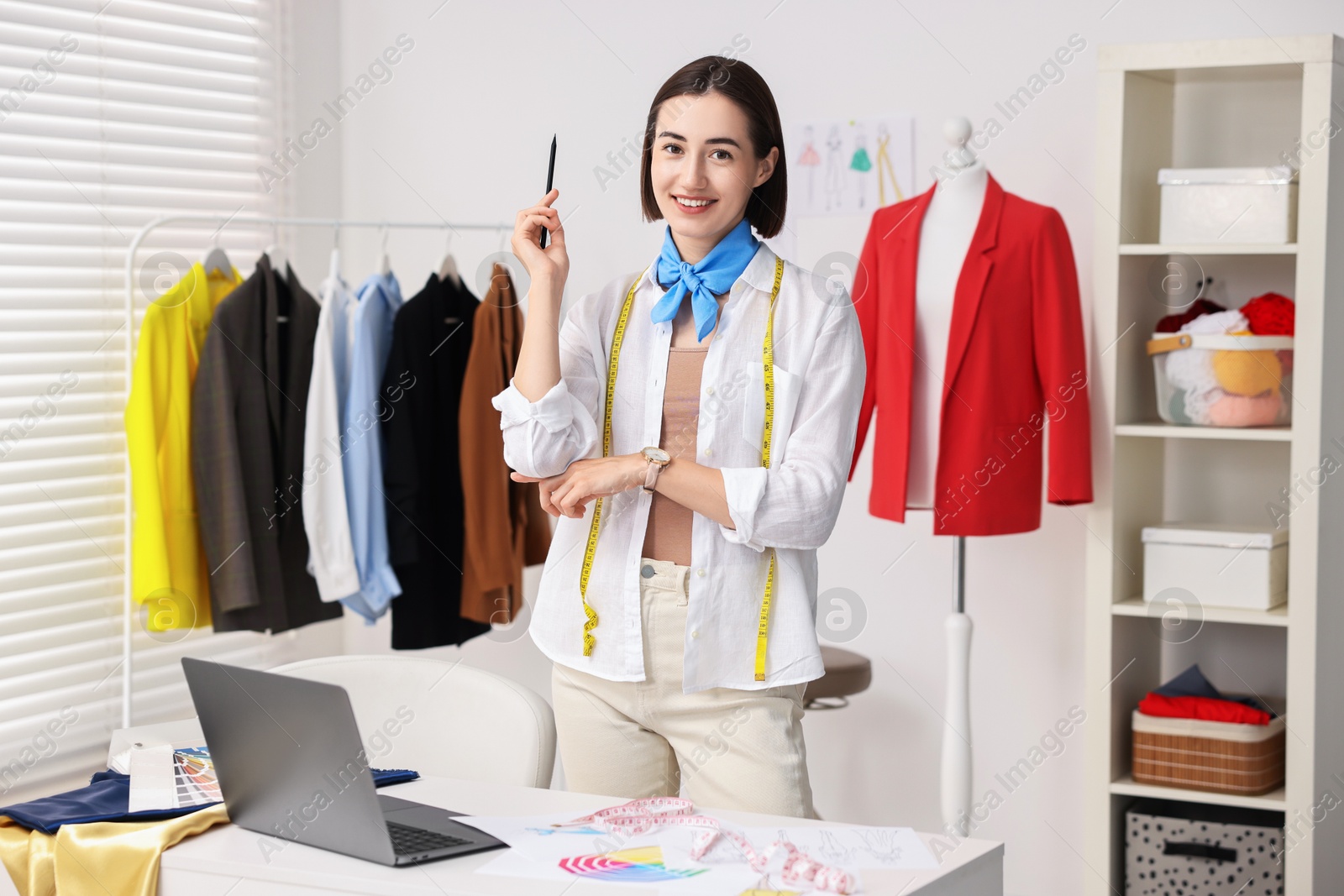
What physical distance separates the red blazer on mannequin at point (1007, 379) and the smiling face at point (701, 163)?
1.18 metres

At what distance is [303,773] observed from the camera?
4.57ft

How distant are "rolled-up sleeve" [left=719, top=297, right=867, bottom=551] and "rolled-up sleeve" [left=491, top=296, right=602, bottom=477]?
219 millimetres

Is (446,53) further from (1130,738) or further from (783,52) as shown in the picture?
(1130,738)

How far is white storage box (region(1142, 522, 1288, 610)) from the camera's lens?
279 cm

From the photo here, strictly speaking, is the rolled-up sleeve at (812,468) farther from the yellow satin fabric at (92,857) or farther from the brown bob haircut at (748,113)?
the yellow satin fabric at (92,857)

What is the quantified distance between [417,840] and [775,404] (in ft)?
2.35

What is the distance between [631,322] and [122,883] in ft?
3.06

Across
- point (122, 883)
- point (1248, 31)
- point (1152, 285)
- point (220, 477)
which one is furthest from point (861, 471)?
point (122, 883)

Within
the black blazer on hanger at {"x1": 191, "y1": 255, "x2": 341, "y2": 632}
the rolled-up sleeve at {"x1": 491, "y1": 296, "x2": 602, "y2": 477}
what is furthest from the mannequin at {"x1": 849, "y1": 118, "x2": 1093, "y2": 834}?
the black blazer on hanger at {"x1": 191, "y1": 255, "x2": 341, "y2": 632}

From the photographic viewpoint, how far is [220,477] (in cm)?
309

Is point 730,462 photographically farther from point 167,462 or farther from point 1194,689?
point 167,462

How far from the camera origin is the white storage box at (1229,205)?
2729mm

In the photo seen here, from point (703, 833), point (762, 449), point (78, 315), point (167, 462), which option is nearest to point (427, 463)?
point (167, 462)

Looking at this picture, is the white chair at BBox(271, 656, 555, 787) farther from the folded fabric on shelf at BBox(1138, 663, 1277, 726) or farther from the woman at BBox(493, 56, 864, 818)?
the folded fabric on shelf at BBox(1138, 663, 1277, 726)
